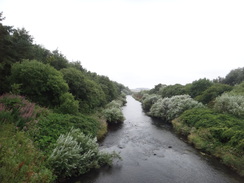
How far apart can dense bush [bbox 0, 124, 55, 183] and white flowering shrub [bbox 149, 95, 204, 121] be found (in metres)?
22.1

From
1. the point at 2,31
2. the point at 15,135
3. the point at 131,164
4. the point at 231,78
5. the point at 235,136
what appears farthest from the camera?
the point at 231,78

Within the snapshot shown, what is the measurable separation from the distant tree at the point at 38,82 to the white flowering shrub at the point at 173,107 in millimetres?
18447

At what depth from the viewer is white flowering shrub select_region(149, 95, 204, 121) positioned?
80.3 ft

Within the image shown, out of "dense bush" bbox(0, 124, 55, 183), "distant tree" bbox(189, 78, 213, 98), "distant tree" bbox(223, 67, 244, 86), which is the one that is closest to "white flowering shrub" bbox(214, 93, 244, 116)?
"distant tree" bbox(189, 78, 213, 98)

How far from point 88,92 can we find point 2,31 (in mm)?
12146

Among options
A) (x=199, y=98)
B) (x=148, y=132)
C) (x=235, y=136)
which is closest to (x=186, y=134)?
(x=148, y=132)

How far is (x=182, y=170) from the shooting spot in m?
10.7

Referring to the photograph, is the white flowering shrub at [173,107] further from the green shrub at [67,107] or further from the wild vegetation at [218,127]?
the green shrub at [67,107]

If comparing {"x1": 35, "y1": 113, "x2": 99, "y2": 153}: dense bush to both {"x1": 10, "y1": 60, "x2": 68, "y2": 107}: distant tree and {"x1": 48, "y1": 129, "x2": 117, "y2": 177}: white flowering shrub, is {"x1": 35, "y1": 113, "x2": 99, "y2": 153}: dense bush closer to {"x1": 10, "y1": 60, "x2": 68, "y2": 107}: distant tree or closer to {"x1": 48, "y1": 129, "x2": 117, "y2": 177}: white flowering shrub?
{"x1": 48, "y1": 129, "x2": 117, "y2": 177}: white flowering shrub

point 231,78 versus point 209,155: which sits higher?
point 231,78

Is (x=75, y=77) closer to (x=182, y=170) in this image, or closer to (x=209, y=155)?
(x=182, y=170)

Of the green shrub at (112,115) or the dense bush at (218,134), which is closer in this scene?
the dense bush at (218,134)

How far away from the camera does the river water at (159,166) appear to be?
9.45m

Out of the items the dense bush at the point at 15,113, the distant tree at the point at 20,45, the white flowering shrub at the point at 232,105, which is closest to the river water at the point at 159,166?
the dense bush at the point at 15,113
